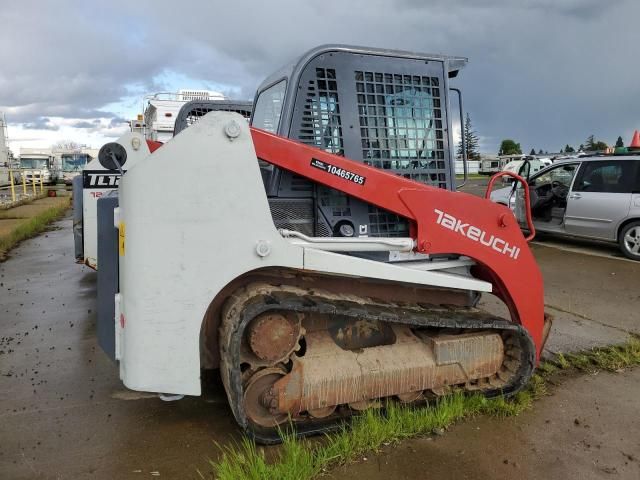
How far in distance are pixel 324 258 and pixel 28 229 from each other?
436 inches

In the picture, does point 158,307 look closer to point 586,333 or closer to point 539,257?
point 586,333

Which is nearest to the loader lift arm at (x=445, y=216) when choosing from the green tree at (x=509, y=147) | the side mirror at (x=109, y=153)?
the side mirror at (x=109, y=153)

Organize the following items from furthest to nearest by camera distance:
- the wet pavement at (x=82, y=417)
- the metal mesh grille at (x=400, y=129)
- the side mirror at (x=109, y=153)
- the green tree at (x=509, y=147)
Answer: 1. the green tree at (x=509, y=147)
2. the side mirror at (x=109, y=153)
3. the metal mesh grille at (x=400, y=129)
4. the wet pavement at (x=82, y=417)

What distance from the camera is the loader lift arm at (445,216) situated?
10.3 feet

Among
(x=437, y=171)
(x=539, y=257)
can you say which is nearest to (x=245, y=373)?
(x=437, y=171)

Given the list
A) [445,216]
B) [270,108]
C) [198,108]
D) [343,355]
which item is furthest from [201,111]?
[343,355]

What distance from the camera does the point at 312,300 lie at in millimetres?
2959

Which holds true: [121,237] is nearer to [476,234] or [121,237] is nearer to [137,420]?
[137,420]

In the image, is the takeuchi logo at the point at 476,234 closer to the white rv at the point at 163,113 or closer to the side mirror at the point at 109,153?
the side mirror at the point at 109,153

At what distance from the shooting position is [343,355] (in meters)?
3.23

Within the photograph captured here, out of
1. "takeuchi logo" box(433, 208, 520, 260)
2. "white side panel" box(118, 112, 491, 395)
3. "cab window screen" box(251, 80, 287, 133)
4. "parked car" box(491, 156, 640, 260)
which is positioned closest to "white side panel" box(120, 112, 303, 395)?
"white side panel" box(118, 112, 491, 395)

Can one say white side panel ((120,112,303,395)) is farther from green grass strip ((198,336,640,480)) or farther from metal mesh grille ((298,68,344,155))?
metal mesh grille ((298,68,344,155))

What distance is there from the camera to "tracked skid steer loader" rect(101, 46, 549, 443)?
2742mm

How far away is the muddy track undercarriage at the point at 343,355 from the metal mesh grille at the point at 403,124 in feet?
3.10
